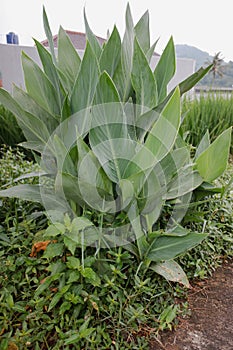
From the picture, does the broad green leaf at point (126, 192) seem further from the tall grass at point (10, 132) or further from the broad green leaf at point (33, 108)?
the tall grass at point (10, 132)

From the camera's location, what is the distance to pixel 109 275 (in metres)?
0.89

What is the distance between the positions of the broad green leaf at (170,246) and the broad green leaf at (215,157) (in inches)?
10.4

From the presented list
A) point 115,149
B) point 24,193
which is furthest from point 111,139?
point 24,193

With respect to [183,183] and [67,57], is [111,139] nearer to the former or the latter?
[183,183]

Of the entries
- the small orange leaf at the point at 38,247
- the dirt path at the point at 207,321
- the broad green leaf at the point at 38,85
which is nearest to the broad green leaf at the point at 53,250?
the small orange leaf at the point at 38,247

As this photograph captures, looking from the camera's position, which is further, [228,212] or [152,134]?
[228,212]

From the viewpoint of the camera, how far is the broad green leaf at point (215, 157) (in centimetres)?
101

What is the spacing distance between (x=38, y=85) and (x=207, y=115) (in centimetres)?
233

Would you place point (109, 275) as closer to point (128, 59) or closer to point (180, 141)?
point (180, 141)

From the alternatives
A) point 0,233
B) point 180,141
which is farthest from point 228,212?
point 0,233

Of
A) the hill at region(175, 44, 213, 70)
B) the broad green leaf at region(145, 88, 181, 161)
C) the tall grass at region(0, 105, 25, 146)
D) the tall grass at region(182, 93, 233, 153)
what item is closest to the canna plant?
the broad green leaf at region(145, 88, 181, 161)

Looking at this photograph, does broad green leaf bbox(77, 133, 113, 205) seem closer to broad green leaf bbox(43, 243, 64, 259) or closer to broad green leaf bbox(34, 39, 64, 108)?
broad green leaf bbox(43, 243, 64, 259)

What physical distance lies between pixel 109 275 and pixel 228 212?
622mm

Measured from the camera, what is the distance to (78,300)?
792 millimetres
